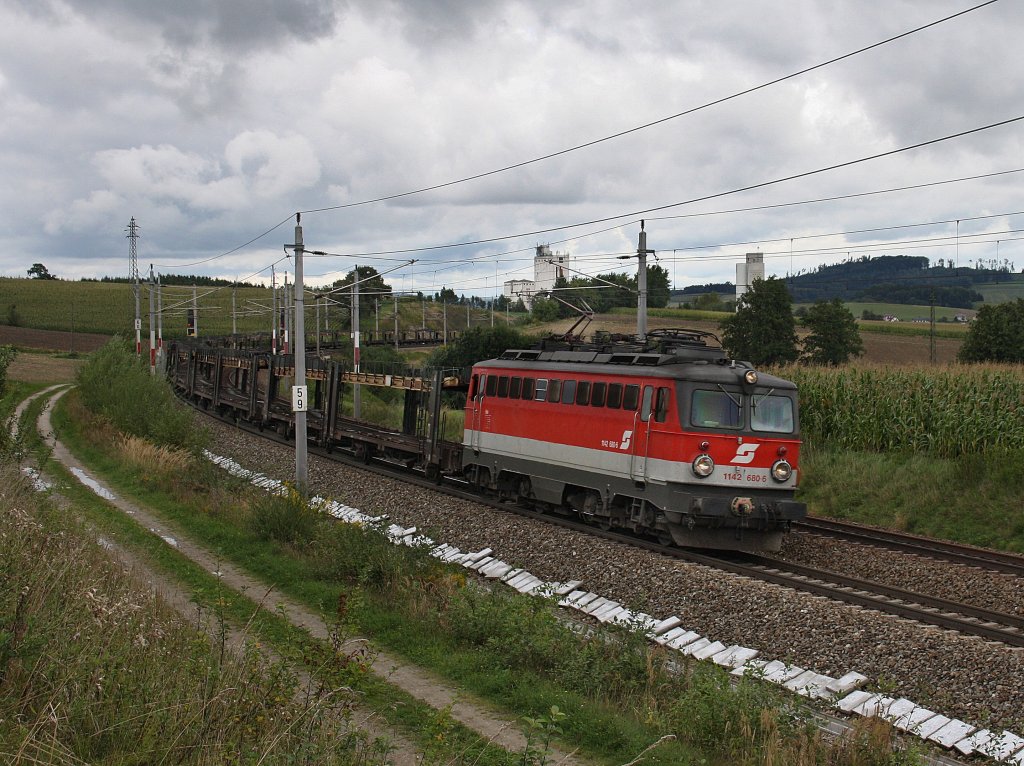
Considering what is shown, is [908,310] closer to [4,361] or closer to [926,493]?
[926,493]

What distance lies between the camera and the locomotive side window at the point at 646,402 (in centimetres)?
1650

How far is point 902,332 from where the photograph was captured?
258 ft

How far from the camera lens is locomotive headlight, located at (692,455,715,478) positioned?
15.8 m

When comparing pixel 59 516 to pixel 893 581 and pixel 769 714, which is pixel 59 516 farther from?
pixel 893 581

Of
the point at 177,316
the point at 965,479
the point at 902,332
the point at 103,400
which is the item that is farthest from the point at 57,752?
the point at 177,316

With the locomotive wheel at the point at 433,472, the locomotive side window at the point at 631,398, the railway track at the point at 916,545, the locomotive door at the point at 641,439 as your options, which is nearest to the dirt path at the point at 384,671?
the locomotive door at the point at 641,439

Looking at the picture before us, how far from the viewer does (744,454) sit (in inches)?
639

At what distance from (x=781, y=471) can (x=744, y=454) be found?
79cm

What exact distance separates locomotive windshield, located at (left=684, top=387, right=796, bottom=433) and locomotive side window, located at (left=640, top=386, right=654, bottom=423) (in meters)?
0.78

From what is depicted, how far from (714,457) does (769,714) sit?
8049 millimetres

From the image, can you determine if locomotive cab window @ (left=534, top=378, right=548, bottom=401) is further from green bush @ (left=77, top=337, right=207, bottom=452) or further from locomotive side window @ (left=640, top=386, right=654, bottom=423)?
green bush @ (left=77, top=337, right=207, bottom=452)

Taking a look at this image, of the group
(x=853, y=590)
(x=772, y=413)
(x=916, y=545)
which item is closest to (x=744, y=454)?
(x=772, y=413)

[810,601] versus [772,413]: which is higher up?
[772,413]

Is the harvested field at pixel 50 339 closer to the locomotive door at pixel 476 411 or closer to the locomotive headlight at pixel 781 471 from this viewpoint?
the locomotive door at pixel 476 411
